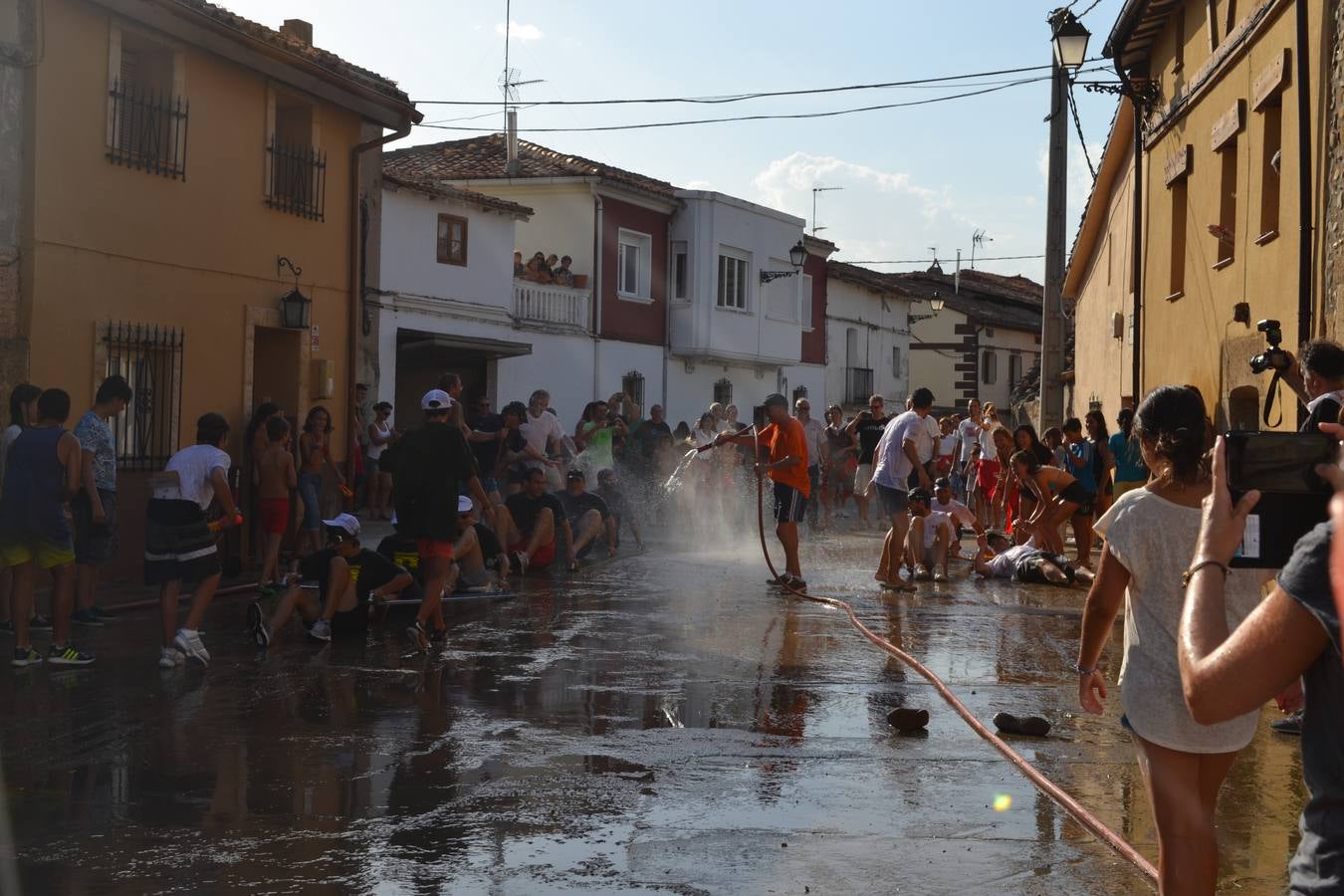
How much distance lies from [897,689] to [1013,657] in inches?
63.8

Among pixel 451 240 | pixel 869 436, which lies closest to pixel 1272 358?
pixel 869 436

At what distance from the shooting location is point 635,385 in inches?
1447

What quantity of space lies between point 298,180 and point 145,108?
289 cm

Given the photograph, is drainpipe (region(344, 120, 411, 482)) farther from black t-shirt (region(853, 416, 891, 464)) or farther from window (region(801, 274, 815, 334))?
window (region(801, 274, 815, 334))

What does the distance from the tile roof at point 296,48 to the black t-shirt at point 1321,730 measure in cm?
1406

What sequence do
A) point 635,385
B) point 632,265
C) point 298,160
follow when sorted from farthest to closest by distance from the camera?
point 632,265 < point 635,385 < point 298,160

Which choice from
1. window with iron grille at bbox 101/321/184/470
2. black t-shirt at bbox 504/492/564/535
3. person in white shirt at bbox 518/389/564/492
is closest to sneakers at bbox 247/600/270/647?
window with iron grille at bbox 101/321/184/470

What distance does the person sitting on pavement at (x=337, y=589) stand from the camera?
1033 centimetres

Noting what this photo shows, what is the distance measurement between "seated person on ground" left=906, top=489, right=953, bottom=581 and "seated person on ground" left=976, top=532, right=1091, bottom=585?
0.52 metres

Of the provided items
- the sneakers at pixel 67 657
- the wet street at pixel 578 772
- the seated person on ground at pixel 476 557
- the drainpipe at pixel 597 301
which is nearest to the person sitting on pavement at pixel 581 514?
the seated person on ground at pixel 476 557

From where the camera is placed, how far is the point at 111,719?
7.80 metres

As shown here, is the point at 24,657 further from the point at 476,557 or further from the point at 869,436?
the point at 869,436

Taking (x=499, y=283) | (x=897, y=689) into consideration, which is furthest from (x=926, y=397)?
(x=499, y=283)

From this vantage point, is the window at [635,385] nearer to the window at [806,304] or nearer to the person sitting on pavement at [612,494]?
the window at [806,304]
